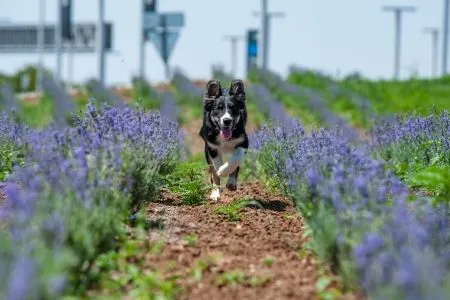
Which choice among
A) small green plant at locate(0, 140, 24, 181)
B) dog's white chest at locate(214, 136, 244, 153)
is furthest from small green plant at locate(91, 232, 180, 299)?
small green plant at locate(0, 140, 24, 181)

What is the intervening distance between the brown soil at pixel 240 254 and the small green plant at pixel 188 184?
0.46m

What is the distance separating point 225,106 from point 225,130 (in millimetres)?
228

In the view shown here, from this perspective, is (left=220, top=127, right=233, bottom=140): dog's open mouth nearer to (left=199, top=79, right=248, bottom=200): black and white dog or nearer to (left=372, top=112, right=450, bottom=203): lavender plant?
(left=199, top=79, right=248, bottom=200): black and white dog

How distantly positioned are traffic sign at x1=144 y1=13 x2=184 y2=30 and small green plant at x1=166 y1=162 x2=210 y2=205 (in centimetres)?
997

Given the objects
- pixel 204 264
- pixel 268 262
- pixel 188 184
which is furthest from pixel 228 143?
pixel 204 264

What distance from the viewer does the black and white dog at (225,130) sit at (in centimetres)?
950

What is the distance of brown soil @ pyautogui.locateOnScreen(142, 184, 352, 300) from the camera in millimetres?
5422

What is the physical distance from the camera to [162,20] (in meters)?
20.7

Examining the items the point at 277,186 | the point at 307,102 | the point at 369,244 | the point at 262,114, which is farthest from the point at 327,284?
the point at 307,102

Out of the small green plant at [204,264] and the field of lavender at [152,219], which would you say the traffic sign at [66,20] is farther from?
the small green plant at [204,264]

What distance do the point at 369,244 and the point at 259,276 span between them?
106cm

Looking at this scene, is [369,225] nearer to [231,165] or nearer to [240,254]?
[240,254]

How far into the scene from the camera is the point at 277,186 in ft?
31.6

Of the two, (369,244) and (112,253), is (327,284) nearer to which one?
(369,244)
